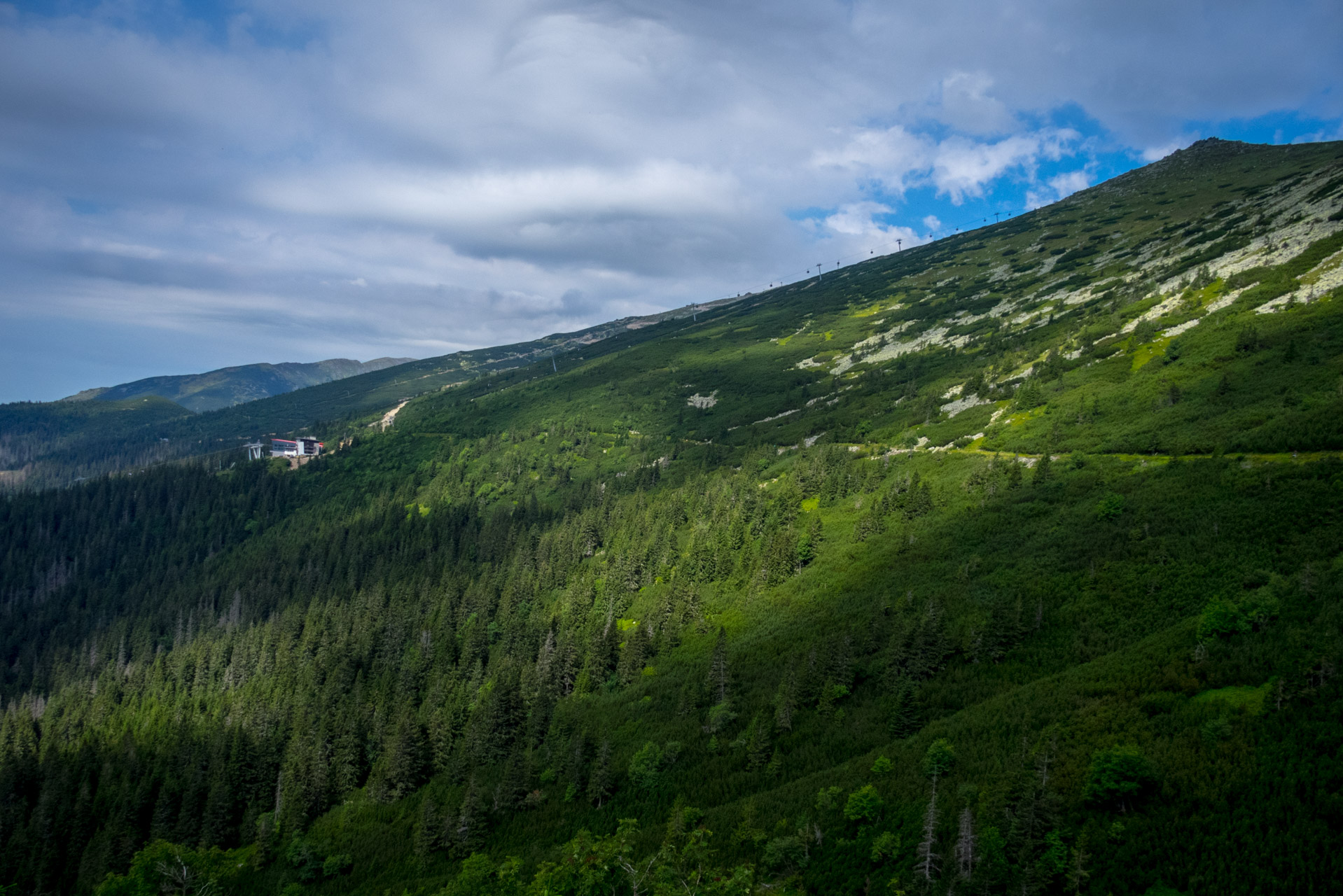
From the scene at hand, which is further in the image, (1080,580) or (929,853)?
(1080,580)

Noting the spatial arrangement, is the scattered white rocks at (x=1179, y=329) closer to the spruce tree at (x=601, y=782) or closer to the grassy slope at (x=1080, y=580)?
the grassy slope at (x=1080, y=580)

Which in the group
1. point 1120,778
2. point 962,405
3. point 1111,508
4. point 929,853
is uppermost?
point 962,405

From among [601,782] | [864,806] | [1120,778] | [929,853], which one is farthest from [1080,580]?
[601,782]

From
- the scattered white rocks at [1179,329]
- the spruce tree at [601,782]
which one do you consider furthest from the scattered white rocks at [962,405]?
the spruce tree at [601,782]

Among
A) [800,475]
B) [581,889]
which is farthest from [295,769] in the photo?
[800,475]

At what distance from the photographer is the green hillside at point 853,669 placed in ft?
121

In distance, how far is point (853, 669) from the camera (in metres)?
66.5

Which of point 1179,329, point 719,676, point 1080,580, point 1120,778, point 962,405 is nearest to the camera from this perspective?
point 1120,778

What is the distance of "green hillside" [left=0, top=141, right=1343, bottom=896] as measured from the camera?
A: 36.8 meters

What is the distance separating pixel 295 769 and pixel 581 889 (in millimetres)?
80502

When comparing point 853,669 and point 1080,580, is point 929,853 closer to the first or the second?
point 853,669

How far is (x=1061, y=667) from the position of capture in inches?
2089

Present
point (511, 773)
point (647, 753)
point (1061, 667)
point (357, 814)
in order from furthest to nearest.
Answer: point (357, 814) < point (511, 773) < point (647, 753) < point (1061, 667)

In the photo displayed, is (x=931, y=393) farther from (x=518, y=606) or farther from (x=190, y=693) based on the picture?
(x=190, y=693)
